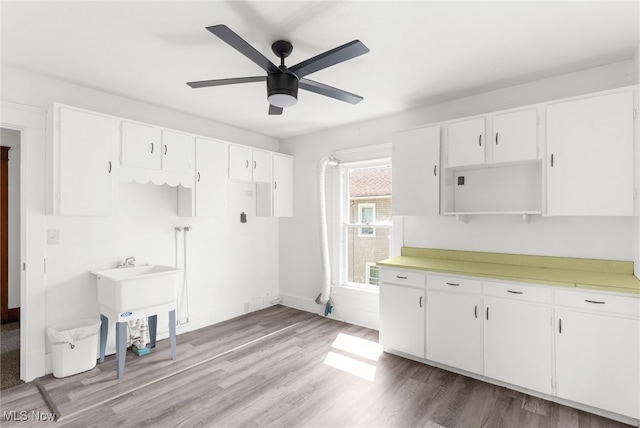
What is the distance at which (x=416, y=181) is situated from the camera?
3.32 meters

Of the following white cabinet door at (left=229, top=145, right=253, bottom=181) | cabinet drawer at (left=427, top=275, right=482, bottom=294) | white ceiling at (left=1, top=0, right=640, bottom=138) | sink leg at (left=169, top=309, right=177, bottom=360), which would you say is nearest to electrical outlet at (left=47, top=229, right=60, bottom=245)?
sink leg at (left=169, top=309, right=177, bottom=360)

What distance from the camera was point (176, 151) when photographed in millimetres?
3408

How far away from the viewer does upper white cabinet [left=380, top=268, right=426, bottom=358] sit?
3.03 meters

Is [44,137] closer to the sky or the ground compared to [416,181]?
closer to the sky

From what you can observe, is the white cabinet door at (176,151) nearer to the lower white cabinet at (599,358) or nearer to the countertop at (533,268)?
the countertop at (533,268)

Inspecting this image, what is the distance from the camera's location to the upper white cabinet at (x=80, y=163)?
2.67m

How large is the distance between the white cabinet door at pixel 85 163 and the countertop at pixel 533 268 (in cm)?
271

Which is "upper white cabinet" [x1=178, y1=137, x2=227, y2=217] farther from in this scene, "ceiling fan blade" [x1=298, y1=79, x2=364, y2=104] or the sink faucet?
"ceiling fan blade" [x1=298, y1=79, x2=364, y2=104]

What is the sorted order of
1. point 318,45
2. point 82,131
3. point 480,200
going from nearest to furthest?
1. point 318,45
2. point 82,131
3. point 480,200

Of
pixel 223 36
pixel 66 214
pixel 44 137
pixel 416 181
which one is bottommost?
pixel 66 214

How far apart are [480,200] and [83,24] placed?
11.6 ft

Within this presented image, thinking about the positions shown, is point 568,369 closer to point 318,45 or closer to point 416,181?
point 416,181

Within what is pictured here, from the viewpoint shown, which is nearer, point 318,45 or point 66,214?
point 318,45

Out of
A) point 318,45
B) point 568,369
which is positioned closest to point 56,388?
point 318,45
